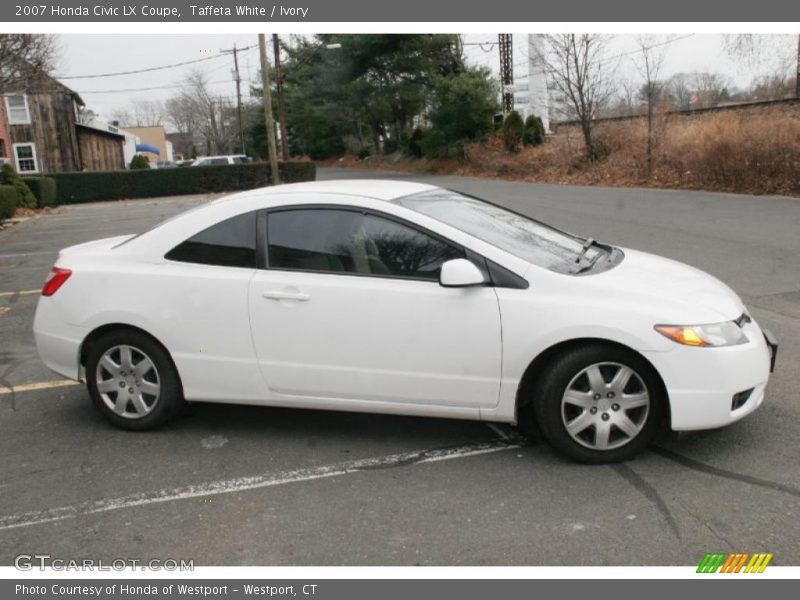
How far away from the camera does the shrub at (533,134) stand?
34250 mm

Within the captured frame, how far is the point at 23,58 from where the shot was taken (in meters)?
16.2

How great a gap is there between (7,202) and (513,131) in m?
21.8

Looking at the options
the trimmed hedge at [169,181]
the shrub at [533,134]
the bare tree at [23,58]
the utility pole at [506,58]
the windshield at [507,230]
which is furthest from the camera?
the utility pole at [506,58]

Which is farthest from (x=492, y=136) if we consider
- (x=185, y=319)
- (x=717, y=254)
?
(x=185, y=319)

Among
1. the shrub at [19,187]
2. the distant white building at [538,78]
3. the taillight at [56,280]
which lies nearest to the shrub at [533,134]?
the distant white building at [538,78]

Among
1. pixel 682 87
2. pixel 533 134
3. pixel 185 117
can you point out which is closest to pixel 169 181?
pixel 533 134

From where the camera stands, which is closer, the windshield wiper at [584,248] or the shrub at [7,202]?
the windshield wiper at [584,248]

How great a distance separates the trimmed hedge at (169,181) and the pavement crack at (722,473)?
3099 centimetres

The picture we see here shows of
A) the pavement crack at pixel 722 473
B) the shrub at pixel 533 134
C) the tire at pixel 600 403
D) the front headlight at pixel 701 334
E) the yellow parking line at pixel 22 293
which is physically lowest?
the pavement crack at pixel 722 473

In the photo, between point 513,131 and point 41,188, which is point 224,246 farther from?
point 513,131

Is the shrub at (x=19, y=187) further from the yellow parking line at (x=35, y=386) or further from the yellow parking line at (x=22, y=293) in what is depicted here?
the yellow parking line at (x=35, y=386)

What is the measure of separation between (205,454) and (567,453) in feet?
6.81

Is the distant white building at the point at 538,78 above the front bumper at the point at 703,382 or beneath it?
above

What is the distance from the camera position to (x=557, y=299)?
3.90m
